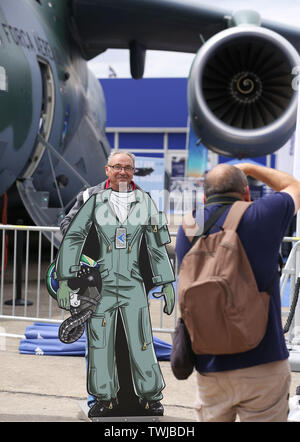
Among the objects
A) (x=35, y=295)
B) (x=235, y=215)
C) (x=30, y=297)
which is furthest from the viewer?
(x=35, y=295)

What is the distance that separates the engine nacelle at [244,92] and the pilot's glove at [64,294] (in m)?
4.89

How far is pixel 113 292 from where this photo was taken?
3.11 m

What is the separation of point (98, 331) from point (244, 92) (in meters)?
5.83

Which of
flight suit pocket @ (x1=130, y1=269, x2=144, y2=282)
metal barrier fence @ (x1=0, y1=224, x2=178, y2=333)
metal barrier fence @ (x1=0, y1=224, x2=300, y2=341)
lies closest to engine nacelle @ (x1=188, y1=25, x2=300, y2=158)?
metal barrier fence @ (x1=0, y1=224, x2=300, y2=341)

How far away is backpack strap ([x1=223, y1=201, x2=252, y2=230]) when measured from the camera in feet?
6.84

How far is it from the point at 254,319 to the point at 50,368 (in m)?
2.74

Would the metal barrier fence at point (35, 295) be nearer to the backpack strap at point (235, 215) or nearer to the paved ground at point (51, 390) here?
the paved ground at point (51, 390)

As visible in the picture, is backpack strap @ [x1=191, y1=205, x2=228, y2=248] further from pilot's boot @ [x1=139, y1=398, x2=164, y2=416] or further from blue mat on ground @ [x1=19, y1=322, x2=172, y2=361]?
blue mat on ground @ [x1=19, y1=322, x2=172, y2=361]

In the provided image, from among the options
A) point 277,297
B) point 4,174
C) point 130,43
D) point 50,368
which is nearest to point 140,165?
point 130,43

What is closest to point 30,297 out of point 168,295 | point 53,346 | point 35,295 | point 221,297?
point 35,295

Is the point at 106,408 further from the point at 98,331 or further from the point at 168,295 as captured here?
the point at 168,295

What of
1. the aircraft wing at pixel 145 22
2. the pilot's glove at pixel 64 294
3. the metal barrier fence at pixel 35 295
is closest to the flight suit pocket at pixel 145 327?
the pilot's glove at pixel 64 294

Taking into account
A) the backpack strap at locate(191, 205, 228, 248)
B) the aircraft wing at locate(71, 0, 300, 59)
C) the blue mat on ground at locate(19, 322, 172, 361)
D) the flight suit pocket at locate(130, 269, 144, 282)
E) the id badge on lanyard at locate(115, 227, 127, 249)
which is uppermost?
the aircraft wing at locate(71, 0, 300, 59)

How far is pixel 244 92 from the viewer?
8.17 metres
